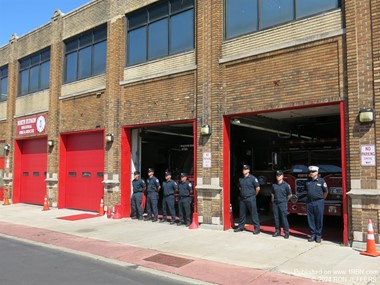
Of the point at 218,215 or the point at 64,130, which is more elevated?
the point at 64,130

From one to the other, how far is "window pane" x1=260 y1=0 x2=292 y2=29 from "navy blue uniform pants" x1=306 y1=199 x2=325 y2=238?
4869 millimetres

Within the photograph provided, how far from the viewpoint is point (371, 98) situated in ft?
28.6

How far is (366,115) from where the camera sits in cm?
860

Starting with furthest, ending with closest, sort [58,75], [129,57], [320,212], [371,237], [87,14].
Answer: [58,75], [87,14], [129,57], [320,212], [371,237]

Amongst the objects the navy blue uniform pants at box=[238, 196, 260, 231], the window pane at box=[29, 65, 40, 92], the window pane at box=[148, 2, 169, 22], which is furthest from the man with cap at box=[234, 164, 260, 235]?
the window pane at box=[29, 65, 40, 92]

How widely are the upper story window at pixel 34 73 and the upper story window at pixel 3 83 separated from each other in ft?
5.50

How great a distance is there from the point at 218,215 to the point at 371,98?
521 cm

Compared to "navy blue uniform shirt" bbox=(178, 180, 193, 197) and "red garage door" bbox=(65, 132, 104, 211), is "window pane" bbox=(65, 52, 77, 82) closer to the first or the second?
"red garage door" bbox=(65, 132, 104, 211)

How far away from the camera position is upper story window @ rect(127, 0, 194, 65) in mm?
13047

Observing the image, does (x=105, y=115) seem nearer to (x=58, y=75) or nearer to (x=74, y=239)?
(x=58, y=75)

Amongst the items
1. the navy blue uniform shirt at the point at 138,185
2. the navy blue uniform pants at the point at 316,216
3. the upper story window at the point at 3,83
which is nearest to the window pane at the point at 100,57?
the navy blue uniform shirt at the point at 138,185

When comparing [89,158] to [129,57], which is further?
[89,158]

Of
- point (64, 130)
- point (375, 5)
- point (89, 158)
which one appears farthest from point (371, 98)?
point (64, 130)

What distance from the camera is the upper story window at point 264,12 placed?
33.2ft
